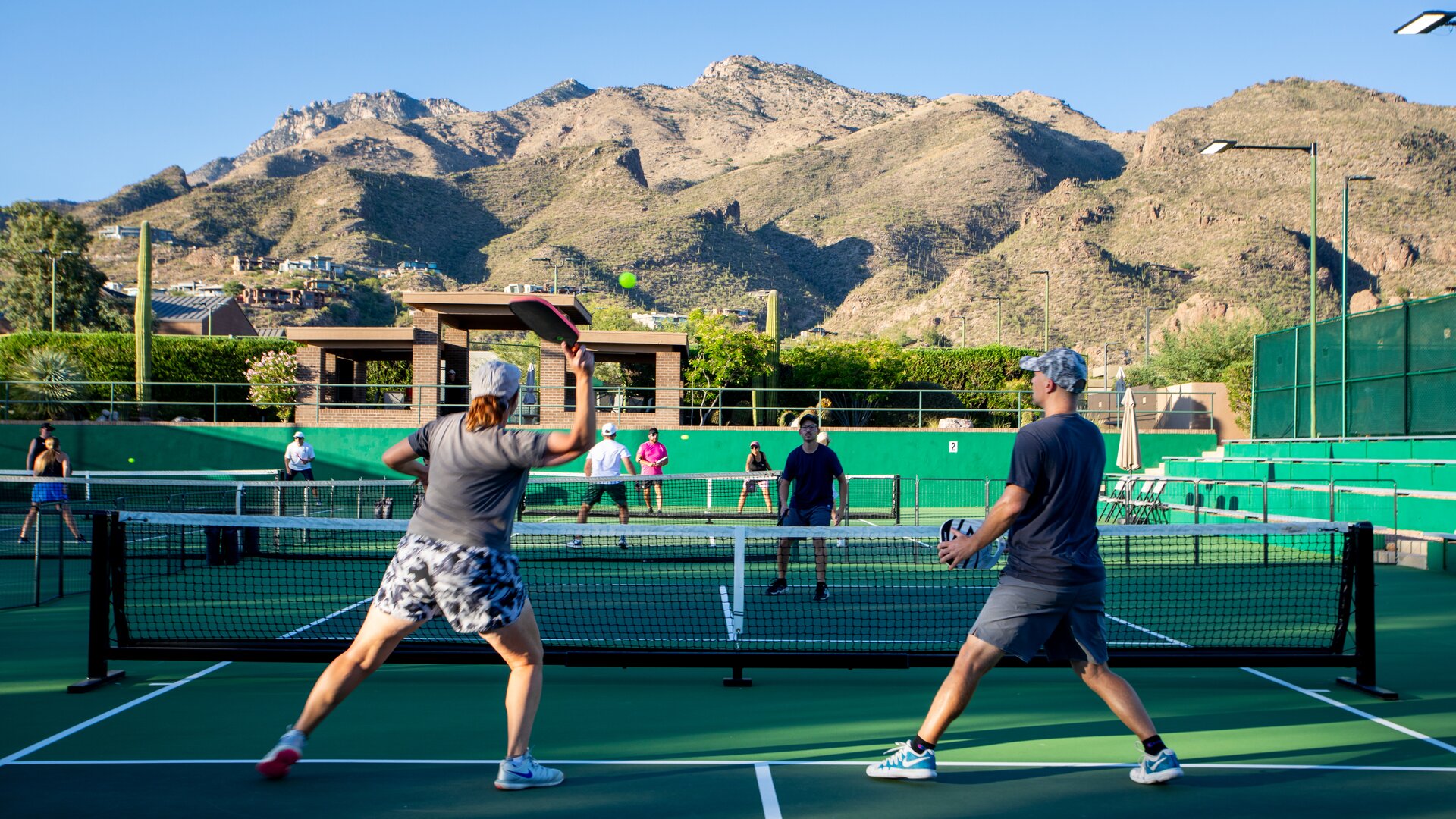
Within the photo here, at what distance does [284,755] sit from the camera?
15.5ft

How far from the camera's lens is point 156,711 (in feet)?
20.2

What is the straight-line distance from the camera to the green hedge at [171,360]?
105ft

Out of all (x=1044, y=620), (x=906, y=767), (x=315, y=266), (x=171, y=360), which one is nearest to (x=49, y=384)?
(x=171, y=360)

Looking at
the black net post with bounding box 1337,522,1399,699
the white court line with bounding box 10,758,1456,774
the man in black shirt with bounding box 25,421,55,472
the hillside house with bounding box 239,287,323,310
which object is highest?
the hillside house with bounding box 239,287,323,310

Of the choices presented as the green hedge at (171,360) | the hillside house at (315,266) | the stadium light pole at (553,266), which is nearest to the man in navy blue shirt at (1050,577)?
the green hedge at (171,360)

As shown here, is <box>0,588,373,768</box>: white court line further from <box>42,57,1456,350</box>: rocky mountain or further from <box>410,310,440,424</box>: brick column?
<box>42,57,1456,350</box>: rocky mountain

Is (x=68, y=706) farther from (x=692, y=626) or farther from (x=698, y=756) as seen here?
(x=692, y=626)

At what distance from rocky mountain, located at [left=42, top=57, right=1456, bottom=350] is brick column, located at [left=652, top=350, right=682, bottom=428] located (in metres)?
56.1

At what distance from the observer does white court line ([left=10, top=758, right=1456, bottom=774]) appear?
5152 mm

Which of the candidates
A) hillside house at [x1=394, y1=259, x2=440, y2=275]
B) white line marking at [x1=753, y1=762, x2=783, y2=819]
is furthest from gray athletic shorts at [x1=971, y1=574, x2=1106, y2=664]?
hillside house at [x1=394, y1=259, x2=440, y2=275]

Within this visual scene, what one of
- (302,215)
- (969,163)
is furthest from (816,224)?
(302,215)

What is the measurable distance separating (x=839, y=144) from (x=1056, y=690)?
150m

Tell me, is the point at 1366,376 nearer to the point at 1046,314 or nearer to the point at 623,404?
the point at 1046,314

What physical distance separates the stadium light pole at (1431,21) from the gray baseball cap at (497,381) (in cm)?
1200
